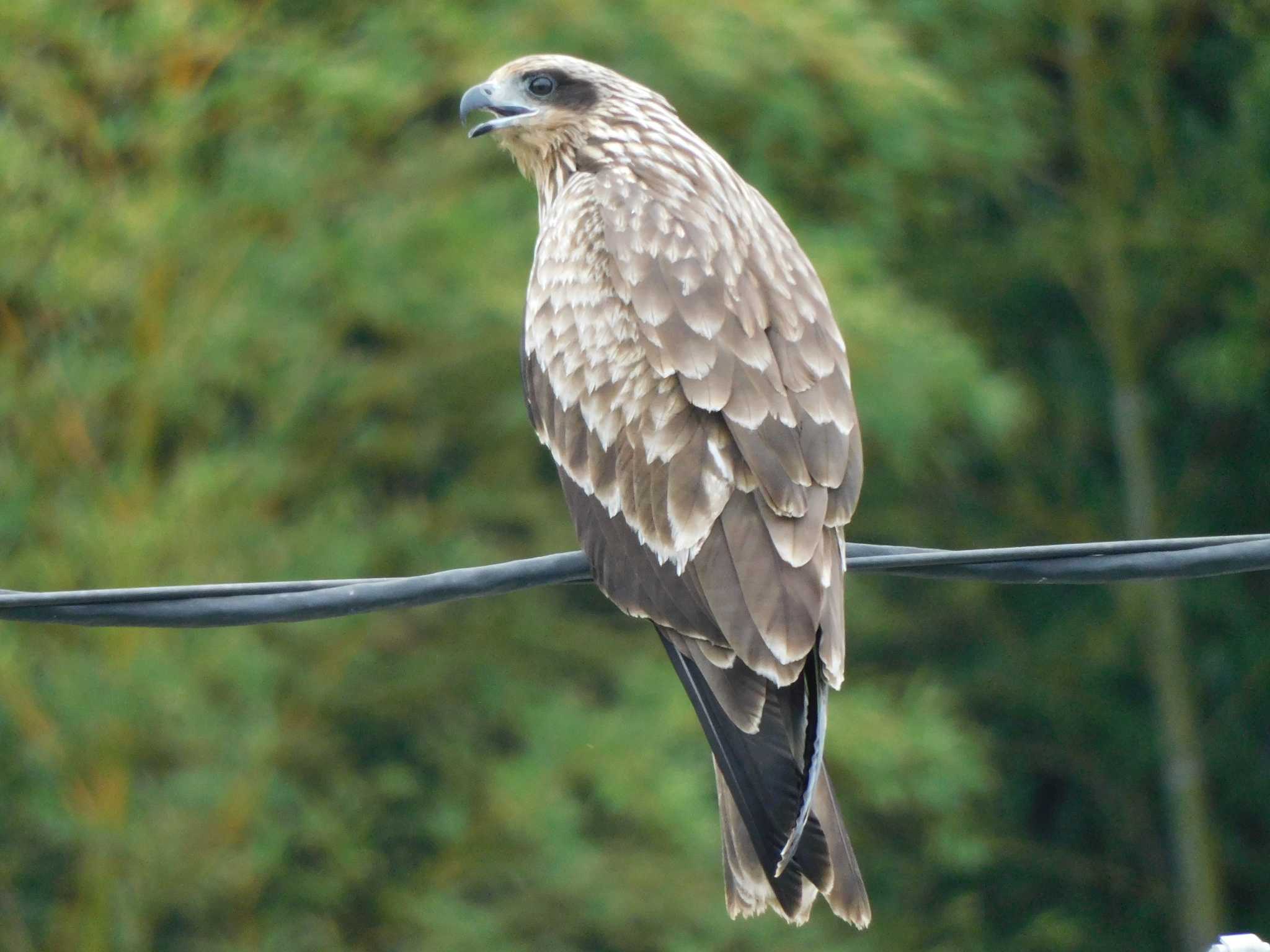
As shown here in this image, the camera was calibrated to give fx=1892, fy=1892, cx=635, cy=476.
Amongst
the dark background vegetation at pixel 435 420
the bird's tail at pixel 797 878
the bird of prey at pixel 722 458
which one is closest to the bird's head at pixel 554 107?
the bird of prey at pixel 722 458

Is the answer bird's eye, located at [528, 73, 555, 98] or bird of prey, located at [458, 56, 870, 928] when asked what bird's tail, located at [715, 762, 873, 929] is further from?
bird's eye, located at [528, 73, 555, 98]

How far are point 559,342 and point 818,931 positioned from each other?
5.54 meters

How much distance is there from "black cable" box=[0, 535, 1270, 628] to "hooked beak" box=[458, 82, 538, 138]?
2342mm

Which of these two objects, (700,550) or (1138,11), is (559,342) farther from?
(1138,11)

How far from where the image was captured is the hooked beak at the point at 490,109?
5.22 meters

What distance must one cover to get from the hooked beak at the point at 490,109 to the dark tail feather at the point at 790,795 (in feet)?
6.78

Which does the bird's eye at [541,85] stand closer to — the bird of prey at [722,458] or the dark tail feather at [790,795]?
the bird of prey at [722,458]

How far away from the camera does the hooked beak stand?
5223mm

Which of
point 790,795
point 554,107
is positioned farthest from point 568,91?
point 790,795

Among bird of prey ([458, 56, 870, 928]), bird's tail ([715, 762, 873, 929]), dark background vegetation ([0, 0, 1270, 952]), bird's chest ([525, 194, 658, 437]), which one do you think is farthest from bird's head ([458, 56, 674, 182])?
dark background vegetation ([0, 0, 1270, 952])

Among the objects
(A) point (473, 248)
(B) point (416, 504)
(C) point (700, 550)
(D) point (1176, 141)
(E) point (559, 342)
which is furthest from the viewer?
(D) point (1176, 141)

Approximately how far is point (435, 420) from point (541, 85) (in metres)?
4.14

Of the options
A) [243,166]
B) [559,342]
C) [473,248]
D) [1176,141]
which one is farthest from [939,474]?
[559,342]

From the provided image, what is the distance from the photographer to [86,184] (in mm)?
7984
